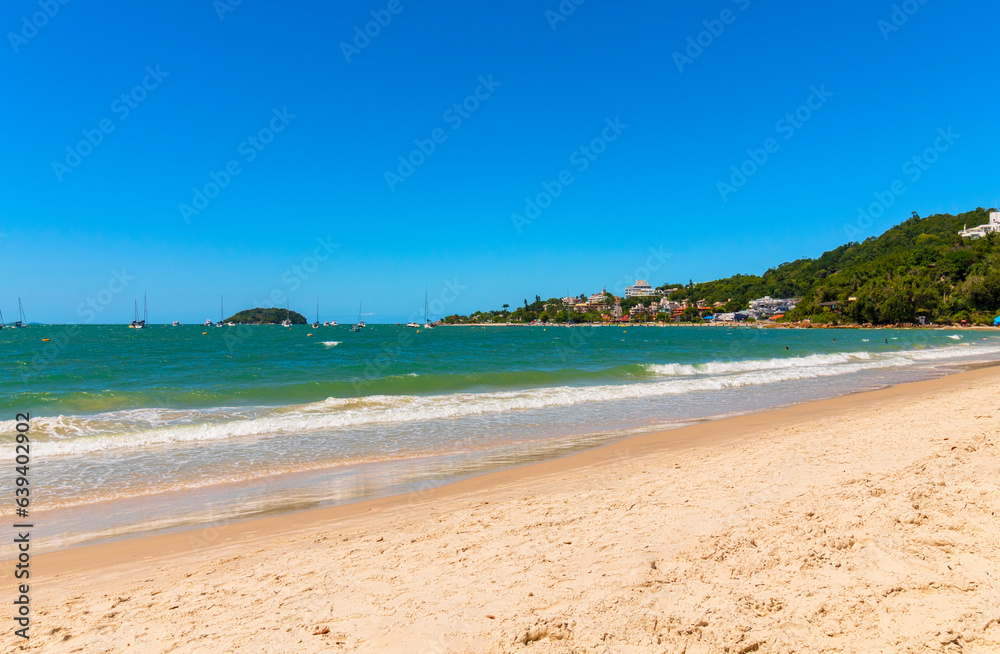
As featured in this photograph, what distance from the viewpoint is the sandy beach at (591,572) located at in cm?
337

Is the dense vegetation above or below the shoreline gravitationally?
above

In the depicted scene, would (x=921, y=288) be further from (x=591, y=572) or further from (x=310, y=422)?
(x=591, y=572)

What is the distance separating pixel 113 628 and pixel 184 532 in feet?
9.02

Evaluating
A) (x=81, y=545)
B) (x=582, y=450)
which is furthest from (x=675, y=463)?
(x=81, y=545)

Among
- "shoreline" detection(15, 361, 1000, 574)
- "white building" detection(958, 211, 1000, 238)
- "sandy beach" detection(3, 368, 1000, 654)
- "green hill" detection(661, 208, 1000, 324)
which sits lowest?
"shoreline" detection(15, 361, 1000, 574)

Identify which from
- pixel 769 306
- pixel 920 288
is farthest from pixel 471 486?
pixel 769 306

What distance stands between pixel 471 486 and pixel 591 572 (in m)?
4.05

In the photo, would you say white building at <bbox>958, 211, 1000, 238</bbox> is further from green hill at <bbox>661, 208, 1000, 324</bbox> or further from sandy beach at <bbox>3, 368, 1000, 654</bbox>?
sandy beach at <bbox>3, 368, 1000, 654</bbox>

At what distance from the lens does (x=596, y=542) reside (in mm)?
4949

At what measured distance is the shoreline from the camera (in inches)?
232

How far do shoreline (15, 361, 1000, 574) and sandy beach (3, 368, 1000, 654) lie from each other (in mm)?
54

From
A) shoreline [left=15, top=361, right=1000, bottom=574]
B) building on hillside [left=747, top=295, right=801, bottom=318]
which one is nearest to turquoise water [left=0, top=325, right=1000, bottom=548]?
shoreline [left=15, top=361, right=1000, bottom=574]

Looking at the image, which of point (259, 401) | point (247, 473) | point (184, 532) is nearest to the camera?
point (184, 532)

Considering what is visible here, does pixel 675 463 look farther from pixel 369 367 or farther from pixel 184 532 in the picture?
pixel 369 367
